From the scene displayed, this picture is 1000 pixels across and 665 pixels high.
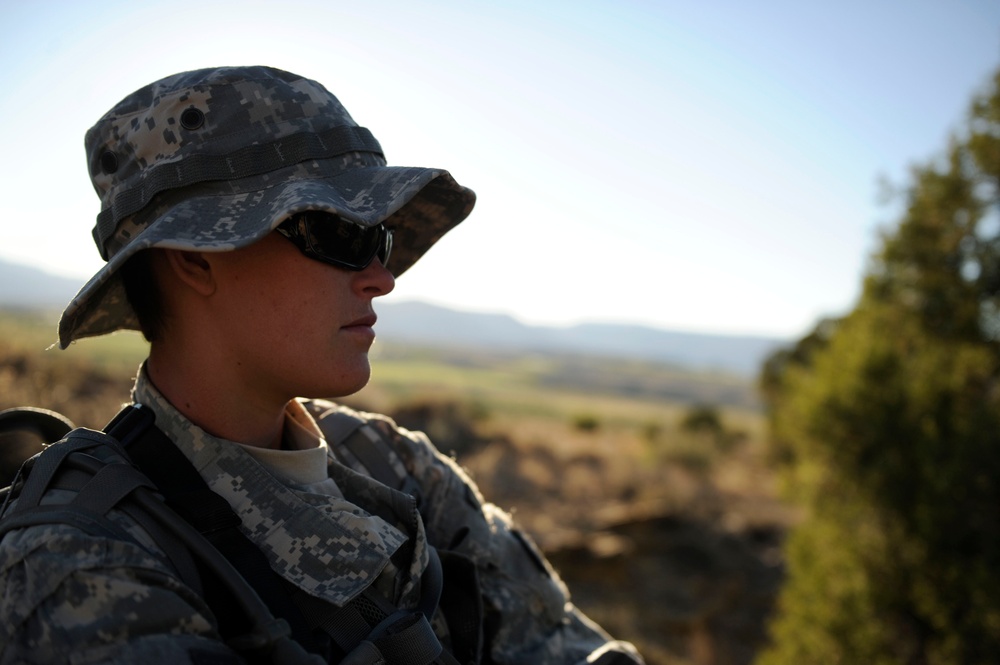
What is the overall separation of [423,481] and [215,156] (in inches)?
45.3

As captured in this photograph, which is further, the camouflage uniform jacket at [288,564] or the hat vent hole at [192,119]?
the hat vent hole at [192,119]

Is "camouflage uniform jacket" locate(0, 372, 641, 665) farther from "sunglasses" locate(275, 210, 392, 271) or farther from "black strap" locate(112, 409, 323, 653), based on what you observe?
"sunglasses" locate(275, 210, 392, 271)

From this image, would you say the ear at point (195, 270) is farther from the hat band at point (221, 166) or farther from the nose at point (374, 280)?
the nose at point (374, 280)

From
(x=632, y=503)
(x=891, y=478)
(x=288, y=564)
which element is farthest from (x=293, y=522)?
(x=632, y=503)

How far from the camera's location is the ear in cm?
185

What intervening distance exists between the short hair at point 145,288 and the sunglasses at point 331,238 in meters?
0.44

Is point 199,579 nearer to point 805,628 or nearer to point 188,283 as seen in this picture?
point 188,283

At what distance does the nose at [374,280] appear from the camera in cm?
193

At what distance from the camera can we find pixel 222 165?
1.80m

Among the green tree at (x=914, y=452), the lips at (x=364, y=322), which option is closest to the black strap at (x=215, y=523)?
the lips at (x=364, y=322)

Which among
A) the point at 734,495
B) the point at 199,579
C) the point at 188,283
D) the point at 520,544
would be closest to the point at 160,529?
the point at 199,579

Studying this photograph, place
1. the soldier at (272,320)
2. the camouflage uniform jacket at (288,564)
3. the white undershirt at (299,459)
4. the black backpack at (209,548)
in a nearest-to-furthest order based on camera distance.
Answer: the camouflage uniform jacket at (288,564) → the black backpack at (209,548) → the soldier at (272,320) → the white undershirt at (299,459)

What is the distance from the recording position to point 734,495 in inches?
659

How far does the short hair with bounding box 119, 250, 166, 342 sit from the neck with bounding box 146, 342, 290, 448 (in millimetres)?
76
